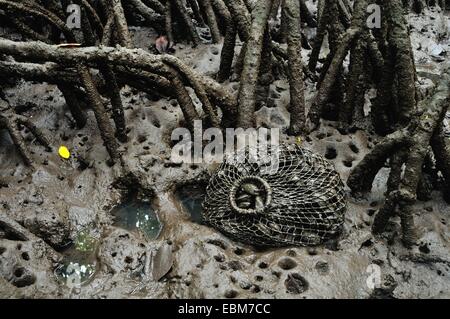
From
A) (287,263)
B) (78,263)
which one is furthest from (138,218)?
(287,263)

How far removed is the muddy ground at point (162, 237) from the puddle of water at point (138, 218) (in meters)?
0.05

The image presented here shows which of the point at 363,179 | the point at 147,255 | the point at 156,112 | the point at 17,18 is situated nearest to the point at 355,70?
the point at 363,179

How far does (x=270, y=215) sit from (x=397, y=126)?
68.2 inches

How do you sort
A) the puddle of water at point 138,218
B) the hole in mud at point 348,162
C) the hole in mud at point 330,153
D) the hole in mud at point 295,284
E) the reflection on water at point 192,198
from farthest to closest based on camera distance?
1. the hole in mud at point 330,153
2. the hole in mud at point 348,162
3. the reflection on water at point 192,198
4. the puddle of water at point 138,218
5. the hole in mud at point 295,284

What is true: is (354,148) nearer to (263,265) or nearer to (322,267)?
(322,267)

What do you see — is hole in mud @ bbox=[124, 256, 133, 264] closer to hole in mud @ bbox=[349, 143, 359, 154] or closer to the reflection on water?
the reflection on water

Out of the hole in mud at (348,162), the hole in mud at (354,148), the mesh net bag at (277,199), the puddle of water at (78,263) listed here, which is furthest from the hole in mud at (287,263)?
the hole in mud at (354,148)

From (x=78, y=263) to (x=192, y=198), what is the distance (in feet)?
3.70

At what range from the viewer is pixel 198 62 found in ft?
18.6

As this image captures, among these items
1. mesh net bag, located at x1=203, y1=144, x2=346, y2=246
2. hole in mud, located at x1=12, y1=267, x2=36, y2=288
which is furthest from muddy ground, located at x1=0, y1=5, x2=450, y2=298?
mesh net bag, located at x1=203, y1=144, x2=346, y2=246

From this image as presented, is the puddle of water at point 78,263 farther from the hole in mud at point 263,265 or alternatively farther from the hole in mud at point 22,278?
the hole in mud at point 263,265

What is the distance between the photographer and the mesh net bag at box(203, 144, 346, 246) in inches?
144

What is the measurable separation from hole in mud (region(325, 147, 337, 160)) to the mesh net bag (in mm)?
520

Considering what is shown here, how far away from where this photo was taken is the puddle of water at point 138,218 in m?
3.96
